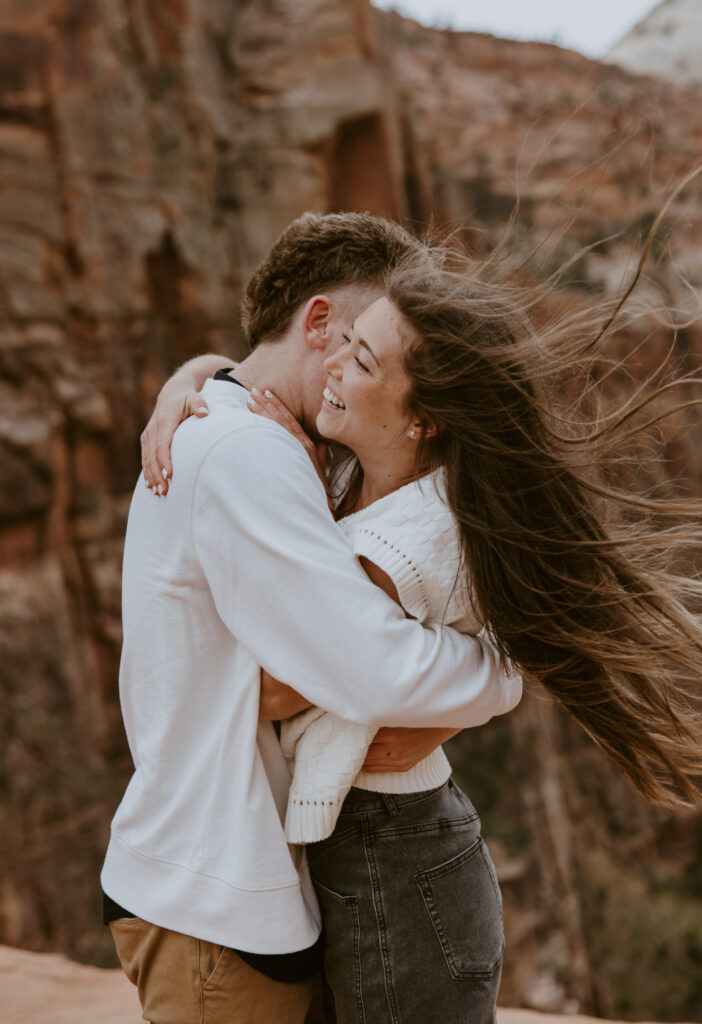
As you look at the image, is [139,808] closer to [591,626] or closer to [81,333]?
[591,626]

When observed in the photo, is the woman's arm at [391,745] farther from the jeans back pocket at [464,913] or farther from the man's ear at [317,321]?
the man's ear at [317,321]

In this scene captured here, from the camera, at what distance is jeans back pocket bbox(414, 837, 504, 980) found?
5.58 feet

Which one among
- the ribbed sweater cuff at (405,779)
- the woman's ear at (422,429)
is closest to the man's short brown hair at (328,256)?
the woman's ear at (422,429)

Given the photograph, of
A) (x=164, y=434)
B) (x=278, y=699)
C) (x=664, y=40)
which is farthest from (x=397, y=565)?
(x=664, y=40)

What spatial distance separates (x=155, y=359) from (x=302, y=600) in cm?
981

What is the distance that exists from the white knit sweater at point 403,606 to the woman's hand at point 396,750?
1.1 inches

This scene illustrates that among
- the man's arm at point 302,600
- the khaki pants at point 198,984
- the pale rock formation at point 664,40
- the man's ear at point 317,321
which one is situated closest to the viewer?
the man's arm at point 302,600

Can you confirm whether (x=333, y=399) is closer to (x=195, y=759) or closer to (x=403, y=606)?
(x=403, y=606)

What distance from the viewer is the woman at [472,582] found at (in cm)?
169

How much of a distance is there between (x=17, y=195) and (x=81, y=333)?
1.51m

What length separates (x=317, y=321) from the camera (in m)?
2.06

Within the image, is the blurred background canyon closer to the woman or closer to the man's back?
the woman

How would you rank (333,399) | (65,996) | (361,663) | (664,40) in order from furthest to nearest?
(664,40), (65,996), (333,399), (361,663)

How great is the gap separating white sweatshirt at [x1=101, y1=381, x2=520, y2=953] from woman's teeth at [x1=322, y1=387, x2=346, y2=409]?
7.9 inches
